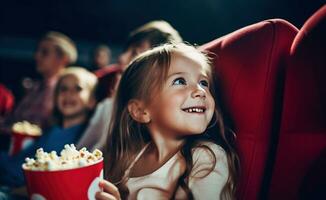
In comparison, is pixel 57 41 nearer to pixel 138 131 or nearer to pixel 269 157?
pixel 138 131

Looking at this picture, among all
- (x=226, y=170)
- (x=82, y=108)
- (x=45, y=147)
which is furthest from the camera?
(x=82, y=108)

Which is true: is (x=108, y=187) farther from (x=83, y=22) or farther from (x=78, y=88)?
(x=83, y=22)

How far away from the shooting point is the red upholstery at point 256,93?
93 centimetres

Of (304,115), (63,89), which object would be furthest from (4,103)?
(304,115)

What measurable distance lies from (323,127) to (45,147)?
1380 mm

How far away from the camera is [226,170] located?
94 centimetres

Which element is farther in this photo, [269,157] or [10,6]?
[10,6]

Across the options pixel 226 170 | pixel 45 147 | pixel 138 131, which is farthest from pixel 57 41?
pixel 226 170

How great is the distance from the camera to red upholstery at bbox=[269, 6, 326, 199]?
825mm

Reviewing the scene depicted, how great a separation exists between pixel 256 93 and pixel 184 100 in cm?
18

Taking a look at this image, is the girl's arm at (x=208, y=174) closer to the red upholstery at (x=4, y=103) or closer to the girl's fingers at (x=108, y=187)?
the girl's fingers at (x=108, y=187)

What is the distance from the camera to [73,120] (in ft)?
7.15

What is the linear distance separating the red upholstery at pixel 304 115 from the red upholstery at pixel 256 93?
0.16 ft

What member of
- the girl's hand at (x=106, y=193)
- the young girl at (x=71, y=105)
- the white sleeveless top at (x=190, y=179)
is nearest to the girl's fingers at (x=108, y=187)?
the girl's hand at (x=106, y=193)
